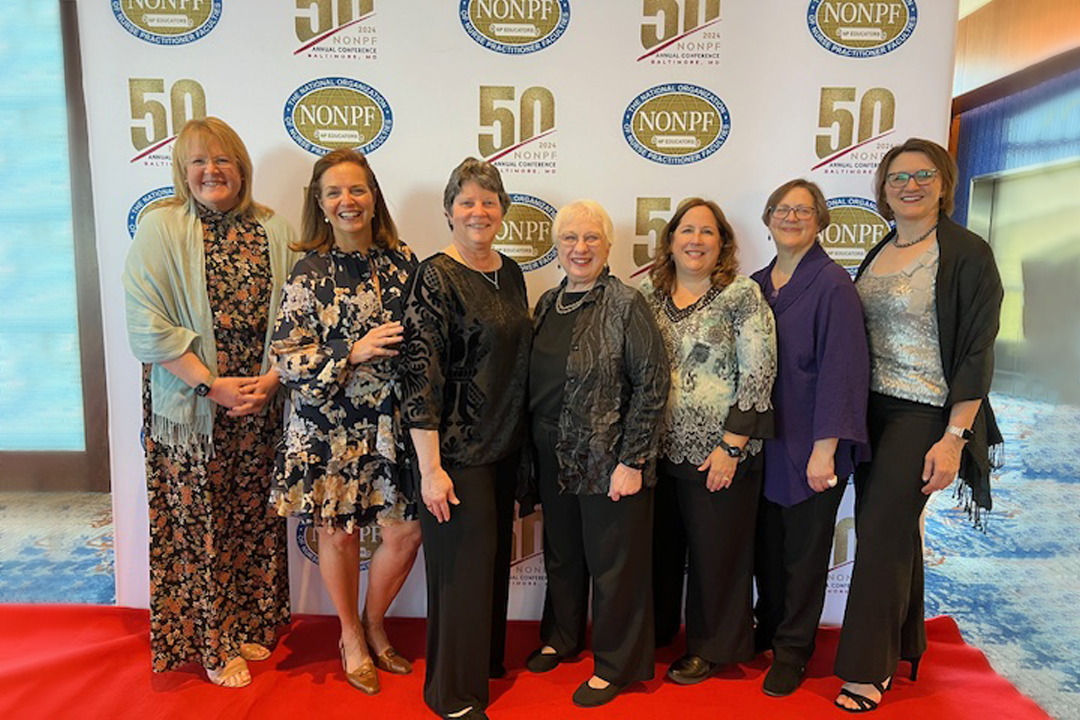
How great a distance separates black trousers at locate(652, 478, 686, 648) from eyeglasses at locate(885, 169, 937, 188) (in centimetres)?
114

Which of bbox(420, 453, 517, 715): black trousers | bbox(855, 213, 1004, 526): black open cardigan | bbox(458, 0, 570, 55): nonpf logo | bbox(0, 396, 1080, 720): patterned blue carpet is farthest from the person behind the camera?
bbox(0, 396, 1080, 720): patterned blue carpet

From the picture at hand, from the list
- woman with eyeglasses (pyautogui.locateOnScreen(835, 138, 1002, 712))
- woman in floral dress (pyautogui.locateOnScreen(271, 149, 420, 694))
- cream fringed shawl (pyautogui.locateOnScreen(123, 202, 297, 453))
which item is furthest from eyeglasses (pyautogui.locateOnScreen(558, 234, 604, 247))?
cream fringed shawl (pyautogui.locateOnScreen(123, 202, 297, 453))

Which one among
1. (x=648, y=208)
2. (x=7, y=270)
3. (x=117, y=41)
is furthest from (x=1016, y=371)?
(x=7, y=270)

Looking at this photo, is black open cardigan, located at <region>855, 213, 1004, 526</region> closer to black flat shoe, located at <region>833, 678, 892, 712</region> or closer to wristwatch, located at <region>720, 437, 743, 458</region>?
wristwatch, located at <region>720, 437, 743, 458</region>

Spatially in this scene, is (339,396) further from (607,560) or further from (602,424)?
(607,560)

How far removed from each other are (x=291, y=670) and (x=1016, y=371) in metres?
4.26

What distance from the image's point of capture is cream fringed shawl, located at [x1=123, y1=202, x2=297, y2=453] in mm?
1959

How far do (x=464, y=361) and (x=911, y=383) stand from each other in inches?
50.9

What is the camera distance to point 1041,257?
3895 mm

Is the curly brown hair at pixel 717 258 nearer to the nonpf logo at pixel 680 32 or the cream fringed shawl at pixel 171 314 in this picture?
the nonpf logo at pixel 680 32

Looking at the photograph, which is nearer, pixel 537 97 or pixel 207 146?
pixel 207 146

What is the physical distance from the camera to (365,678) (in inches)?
85.3

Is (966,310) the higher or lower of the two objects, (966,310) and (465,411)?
the higher

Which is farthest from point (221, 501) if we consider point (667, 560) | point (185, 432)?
point (667, 560)
